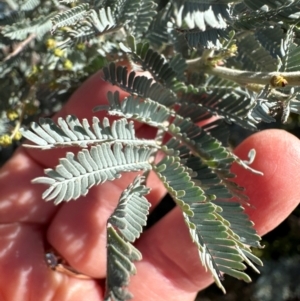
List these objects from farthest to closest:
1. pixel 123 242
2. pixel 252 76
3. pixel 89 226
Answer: pixel 89 226 < pixel 252 76 < pixel 123 242

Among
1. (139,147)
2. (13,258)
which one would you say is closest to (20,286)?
(13,258)

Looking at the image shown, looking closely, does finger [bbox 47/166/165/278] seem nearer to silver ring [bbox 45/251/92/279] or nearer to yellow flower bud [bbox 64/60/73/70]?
silver ring [bbox 45/251/92/279]

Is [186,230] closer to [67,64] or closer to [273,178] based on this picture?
[273,178]

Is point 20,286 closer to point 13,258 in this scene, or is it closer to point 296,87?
point 13,258

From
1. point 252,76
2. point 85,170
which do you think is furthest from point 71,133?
point 252,76

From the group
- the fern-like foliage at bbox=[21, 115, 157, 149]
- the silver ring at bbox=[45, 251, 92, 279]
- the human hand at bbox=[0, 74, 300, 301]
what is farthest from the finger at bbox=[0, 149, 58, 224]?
the fern-like foliage at bbox=[21, 115, 157, 149]

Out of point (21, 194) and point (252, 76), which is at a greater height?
point (252, 76)
